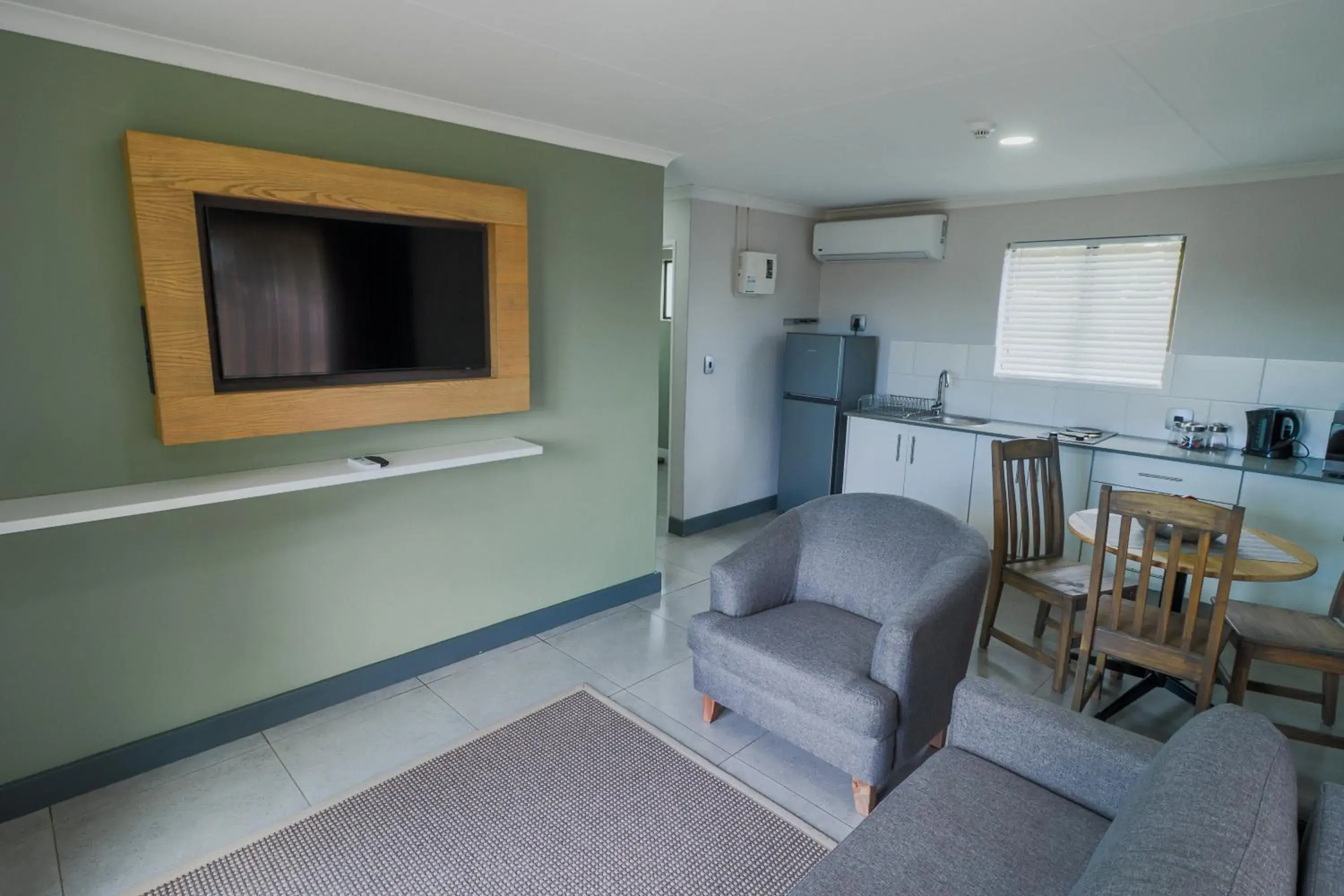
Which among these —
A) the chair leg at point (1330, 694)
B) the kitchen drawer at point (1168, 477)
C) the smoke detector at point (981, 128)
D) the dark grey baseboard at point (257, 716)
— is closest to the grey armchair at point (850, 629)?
the dark grey baseboard at point (257, 716)

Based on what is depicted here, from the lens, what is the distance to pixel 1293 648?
2320mm

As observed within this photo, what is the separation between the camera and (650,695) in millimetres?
2848

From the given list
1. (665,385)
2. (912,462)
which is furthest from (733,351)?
(665,385)

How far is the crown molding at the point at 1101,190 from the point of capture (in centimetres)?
345

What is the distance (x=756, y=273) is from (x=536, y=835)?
3739mm

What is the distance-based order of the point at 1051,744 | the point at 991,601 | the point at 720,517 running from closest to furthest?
the point at 1051,744, the point at 991,601, the point at 720,517

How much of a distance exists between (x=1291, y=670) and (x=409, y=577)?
4.04 metres

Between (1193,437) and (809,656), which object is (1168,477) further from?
(809,656)

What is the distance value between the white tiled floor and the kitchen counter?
3.19 feet

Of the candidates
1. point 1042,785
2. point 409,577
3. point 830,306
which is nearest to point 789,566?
point 1042,785

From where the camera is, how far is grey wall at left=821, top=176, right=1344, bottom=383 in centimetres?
349

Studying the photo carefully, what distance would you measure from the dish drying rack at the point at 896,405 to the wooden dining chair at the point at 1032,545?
1493 mm

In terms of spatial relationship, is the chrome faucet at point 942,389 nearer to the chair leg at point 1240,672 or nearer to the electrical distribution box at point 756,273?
the electrical distribution box at point 756,273

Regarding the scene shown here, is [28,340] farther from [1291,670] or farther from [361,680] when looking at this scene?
[1291,670]
